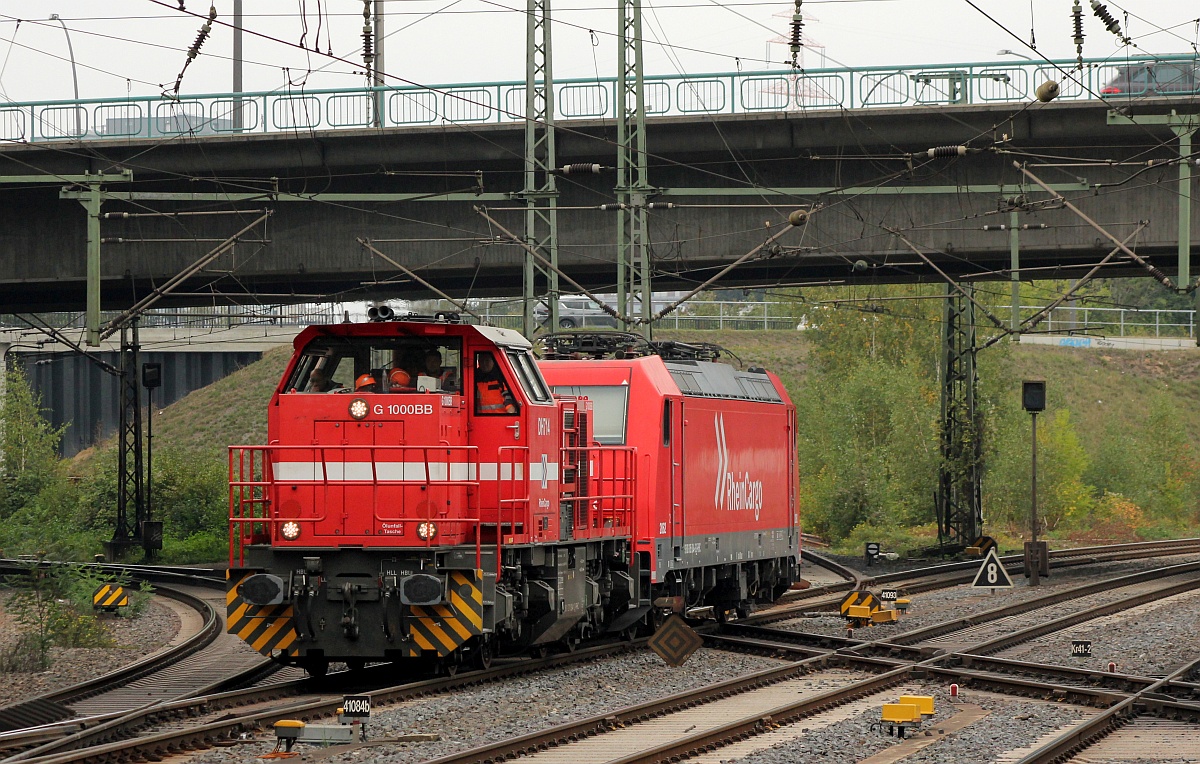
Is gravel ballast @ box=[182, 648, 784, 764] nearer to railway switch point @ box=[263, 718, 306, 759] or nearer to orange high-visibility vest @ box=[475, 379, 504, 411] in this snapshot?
railway switch point @ box=[263, 718, 306, 759]

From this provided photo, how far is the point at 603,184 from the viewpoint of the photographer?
3164 cm

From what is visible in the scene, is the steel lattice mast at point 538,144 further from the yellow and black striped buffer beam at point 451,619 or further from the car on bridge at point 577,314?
the car on bridge at point 577,314

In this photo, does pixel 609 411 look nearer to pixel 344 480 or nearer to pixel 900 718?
pixel 344 480

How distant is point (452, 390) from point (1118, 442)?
51852 mm

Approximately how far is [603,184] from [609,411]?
14.8 meters

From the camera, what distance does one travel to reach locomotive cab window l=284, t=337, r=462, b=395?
544 inches

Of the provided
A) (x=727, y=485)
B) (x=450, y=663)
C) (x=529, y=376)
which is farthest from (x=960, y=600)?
(x=450, y=663)

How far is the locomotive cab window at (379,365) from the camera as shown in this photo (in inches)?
544

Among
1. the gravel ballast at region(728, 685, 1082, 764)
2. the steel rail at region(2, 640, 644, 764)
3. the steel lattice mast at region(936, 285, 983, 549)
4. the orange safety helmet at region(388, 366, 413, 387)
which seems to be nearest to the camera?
the steel rail at region(2, 640, 644, 764)

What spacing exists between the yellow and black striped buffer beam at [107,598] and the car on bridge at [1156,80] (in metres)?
19.9

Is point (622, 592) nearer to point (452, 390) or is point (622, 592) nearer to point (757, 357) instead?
point (452, 390)

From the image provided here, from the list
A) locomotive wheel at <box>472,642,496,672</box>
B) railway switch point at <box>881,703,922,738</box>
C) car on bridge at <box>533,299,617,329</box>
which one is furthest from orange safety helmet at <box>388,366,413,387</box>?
car on bridge at <box>533,299,617,329</box>

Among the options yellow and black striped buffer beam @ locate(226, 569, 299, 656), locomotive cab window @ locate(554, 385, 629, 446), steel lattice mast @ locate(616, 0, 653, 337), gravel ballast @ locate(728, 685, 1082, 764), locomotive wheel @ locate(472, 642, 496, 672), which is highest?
steel lattice mast @ locate(616, 0, 653, 337)

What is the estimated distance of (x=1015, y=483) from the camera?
161ft
